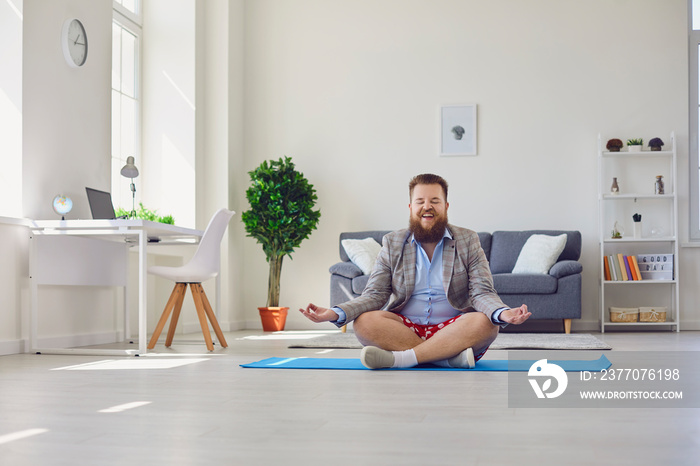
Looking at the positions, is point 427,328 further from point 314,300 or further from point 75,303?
point 314,300

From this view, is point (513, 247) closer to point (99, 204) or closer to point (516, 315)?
point (99, 204)

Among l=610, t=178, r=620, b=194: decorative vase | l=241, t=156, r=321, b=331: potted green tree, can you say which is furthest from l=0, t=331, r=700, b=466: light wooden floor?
l=610, t=178, r=620, b=194: decorative vase

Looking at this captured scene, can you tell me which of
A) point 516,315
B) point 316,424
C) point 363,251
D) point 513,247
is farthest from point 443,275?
point 513,247

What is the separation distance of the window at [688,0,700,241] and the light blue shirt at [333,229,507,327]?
4.27 meters

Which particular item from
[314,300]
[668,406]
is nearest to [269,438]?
[668,406]

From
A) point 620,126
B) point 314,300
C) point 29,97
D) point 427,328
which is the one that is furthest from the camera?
point 314,300

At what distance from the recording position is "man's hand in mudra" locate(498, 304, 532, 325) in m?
2.67

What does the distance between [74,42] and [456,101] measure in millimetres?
3521

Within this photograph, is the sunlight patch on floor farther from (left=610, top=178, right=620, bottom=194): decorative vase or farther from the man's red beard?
(left=610, top=178, right=620, bottom=194): decorative vase

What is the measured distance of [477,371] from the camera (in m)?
3.22

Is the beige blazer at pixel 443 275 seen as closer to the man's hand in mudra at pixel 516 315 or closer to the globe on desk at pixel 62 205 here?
the man's hand in mudra at pixel 516 315

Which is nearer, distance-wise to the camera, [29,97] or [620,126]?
[29,97]

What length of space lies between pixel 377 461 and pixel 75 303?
3.85 meters

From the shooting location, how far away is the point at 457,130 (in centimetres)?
711
